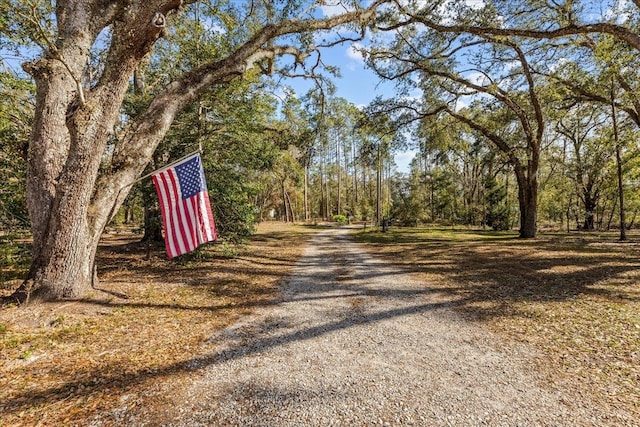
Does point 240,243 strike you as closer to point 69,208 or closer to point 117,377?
point 69,208

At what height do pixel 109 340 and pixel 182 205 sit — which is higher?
pixel 182 205

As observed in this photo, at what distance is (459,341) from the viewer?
4.11m

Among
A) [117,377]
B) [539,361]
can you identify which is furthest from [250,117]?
[539,361]

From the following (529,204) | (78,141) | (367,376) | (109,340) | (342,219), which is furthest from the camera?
(342,219)

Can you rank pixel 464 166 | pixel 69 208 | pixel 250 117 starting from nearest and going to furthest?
pixel 69 208 → pixel 250 117 → pixel 464 166

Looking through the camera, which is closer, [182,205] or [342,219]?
[182,205]

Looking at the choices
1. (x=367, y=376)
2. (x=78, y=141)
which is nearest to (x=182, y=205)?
(x=78, y=141)

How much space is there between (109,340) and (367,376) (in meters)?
3.65

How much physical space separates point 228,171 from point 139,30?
4950 mm

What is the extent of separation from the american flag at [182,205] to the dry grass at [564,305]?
17.3 ft

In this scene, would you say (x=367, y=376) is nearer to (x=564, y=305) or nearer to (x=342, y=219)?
(x=564, y=305)

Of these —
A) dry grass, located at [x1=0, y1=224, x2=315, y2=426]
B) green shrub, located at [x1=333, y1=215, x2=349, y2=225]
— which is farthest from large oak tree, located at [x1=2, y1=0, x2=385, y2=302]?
green shrub, located at [x1=333, y1=215, x2=349, y2=225]

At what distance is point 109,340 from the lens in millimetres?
4051

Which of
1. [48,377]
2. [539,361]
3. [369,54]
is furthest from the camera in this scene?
[369,54]
